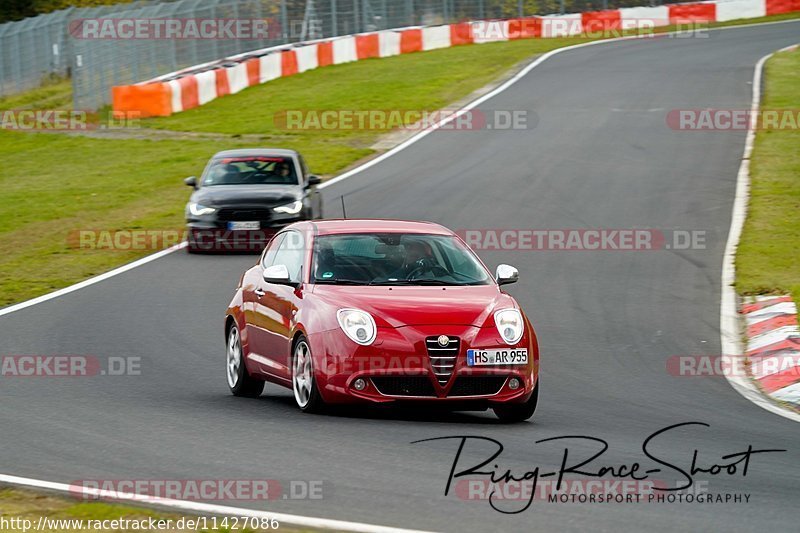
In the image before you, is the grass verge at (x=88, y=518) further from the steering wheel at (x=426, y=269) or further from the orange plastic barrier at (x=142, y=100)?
the orange plastic barrier at (x=142, y=100)

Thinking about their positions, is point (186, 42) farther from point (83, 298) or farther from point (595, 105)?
point (83, 298)

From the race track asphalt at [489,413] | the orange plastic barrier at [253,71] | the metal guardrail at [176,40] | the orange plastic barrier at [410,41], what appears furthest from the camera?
the orange plastic barrier at [410,41]

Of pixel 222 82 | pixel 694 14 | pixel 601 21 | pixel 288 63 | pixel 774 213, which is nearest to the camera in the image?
pixel 774 213

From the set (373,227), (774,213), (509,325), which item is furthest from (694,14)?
(509,325)

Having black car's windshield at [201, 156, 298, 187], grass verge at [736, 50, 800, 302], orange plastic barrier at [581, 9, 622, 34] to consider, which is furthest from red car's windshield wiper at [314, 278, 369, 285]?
orange plastic barrier at [581, 9, 622, 34]

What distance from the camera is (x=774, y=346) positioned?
1330 centimetres

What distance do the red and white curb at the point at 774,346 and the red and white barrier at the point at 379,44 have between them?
2677 cm

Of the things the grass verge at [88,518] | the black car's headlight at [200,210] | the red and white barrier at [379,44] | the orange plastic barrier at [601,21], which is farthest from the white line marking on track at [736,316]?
the orange plastic barrier at [601,21]

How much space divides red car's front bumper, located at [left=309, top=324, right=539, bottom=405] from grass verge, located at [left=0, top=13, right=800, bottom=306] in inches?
358

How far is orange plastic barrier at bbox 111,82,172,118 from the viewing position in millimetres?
39250

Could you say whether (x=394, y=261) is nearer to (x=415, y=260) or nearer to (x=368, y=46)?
(x=415, y=260)

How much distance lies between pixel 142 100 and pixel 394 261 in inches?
1177

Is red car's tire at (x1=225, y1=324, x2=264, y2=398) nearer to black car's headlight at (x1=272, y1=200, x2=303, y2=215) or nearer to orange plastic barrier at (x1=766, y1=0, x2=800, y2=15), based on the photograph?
black car's headlight at (x1=272, y1=200, x2=303, y2=215)

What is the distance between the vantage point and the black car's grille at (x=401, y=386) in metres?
9.66
